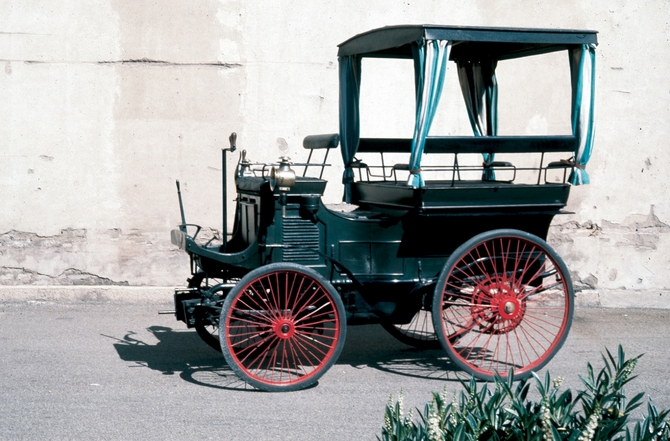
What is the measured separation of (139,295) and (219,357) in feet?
7.24

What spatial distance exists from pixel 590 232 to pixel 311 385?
4.11m

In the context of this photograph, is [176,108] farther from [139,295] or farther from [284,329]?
[284,329]

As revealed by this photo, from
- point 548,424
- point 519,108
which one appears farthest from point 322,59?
point 548,424

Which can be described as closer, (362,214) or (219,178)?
(362,214)

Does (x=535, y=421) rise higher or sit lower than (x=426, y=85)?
lower

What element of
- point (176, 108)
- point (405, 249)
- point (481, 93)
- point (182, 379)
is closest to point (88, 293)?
point (176, 108)

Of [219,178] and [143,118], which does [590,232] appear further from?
[143,118]

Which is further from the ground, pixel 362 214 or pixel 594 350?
pixel 362 214

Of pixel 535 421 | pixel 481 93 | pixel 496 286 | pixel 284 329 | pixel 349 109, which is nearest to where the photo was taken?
pixel 535 421

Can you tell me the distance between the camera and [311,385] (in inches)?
204

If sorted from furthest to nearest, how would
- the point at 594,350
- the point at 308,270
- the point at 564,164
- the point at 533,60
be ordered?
the point at 533,60 < the point at 594,350 < the point at 564,164 < the point at 308,270

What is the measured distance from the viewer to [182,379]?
5.24 metres

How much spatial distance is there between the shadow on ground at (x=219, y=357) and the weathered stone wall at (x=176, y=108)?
157cm

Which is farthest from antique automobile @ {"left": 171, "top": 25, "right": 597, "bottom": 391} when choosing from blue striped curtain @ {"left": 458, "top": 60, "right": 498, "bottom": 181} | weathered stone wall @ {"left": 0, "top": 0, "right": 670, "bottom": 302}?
weathered stone wall @ {"left": 0, "top": 0, "right": 670, "bottom": 302}
